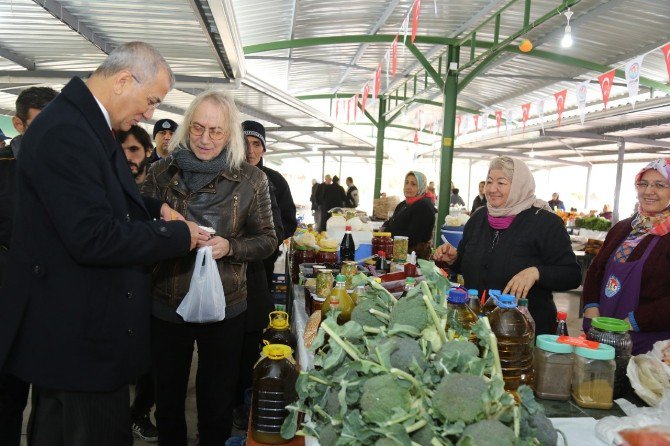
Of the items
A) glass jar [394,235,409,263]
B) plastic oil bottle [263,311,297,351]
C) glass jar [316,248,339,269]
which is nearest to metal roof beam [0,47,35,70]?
glass jar [316,248,339,269]

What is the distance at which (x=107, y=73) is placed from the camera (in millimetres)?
1526

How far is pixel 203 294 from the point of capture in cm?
200

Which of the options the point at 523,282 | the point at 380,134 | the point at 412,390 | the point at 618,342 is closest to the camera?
the point at 412,390

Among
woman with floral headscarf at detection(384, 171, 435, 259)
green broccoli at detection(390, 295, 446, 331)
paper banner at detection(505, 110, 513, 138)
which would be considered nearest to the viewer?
green broccoli at detection(390, 295, 446, 331)

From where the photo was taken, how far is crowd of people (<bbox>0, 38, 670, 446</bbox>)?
1.42m

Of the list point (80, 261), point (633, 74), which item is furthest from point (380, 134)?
point (80, 261)

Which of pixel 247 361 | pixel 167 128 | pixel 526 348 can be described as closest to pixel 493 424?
pixel 526 348

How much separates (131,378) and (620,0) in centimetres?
677

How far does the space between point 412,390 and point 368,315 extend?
0.32 m

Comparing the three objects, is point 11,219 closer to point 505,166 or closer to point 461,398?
point 461,398

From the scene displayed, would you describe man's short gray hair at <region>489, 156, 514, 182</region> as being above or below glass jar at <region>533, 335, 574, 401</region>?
above

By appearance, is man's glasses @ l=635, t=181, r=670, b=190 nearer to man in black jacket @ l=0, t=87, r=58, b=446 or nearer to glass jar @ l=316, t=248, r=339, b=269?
glass jar @ l=316, t=248, r=339, b=269

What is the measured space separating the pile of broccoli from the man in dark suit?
0.64m

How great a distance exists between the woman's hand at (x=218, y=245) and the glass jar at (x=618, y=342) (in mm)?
1366
